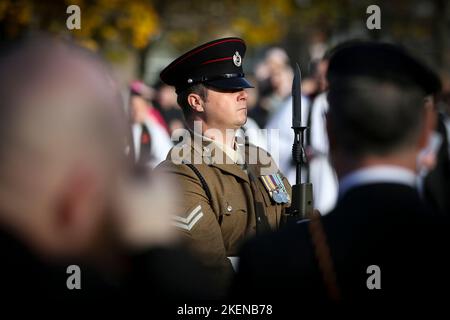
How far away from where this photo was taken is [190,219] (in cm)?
416

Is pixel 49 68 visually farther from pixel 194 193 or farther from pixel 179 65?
pixel 179 65

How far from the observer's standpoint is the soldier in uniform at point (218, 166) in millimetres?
4195

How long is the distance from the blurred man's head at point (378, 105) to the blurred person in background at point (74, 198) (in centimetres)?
81

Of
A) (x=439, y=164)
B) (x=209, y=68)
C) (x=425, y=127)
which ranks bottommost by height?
(x=425, y=127)

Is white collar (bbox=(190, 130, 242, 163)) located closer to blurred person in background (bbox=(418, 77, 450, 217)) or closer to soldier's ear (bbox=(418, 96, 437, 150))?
soldier's ear (bbox=(418, 96, 437, 150))

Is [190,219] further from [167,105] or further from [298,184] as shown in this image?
[167,105]

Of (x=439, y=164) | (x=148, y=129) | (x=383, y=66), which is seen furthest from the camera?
(x=439, y=164)

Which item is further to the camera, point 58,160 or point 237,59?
point 237,59

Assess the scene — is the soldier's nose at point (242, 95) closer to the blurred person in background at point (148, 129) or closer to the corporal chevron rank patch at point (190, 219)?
the corporal chevron rank patch at point (190, 219)

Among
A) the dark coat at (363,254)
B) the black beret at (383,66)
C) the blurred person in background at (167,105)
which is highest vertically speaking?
the blurred person in background at (167,105)

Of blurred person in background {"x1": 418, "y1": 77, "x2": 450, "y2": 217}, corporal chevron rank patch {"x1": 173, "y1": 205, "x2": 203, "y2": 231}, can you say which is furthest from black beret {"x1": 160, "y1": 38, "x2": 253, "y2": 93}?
blurred person in background {"x1": 418, "y1": 77, "x2": 450, "y2": 217}

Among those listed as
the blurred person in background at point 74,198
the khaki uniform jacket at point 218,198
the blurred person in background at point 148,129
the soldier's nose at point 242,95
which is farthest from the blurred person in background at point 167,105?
the blurred person in background at point 74,198

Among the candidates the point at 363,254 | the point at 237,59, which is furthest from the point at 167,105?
the point at 363,254

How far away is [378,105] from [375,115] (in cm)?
3
